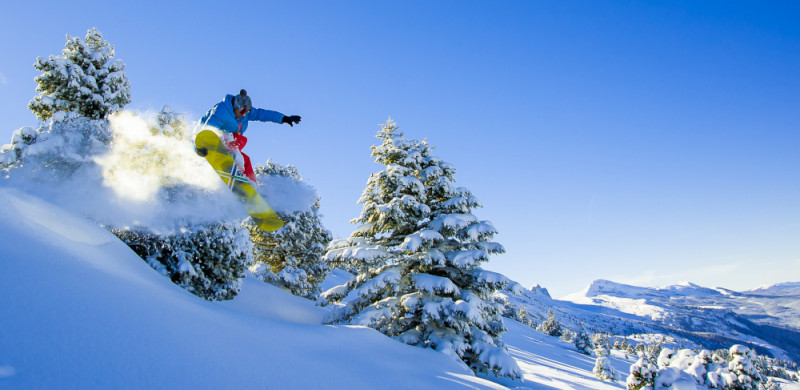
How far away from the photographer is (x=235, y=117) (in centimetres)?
916

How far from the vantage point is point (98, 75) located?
15156mm

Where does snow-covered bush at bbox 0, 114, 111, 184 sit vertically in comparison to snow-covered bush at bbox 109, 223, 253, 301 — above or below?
above

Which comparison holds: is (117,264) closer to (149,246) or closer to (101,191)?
(101,191)

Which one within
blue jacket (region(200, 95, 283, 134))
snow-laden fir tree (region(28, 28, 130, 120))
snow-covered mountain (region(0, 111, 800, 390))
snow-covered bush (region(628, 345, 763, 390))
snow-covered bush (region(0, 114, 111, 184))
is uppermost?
snow-laden fir tree (region(28, 28, 130, 120))

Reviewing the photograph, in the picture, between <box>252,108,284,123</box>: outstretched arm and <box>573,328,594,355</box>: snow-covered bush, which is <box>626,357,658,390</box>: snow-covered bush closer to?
<box>252,108,284,123</box>: outstretched arm

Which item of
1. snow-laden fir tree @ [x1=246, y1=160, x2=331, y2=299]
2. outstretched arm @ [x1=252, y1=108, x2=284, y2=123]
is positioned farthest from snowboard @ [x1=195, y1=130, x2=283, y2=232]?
snow-laden fir tree @ [x1=246, y1=160, x2=331, y2=299]

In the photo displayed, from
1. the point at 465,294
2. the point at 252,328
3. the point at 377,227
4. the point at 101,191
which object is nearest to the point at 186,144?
the point at 101,191

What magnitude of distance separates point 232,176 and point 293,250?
12.0 metres

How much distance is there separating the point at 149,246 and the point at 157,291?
29.1 feet

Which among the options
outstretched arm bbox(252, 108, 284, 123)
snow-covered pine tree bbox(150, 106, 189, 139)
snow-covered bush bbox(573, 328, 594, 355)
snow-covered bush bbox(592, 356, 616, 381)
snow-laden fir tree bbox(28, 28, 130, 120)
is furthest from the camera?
snow-covered bush bbox(573, 328, 594, 355)

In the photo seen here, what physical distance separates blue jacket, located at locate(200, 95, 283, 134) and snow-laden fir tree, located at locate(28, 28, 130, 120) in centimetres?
911

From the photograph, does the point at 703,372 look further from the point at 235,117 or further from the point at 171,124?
the point at 171,124

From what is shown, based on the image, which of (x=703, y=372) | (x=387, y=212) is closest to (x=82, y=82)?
(x=387, y=212)

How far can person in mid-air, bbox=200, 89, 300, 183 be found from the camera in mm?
8961
